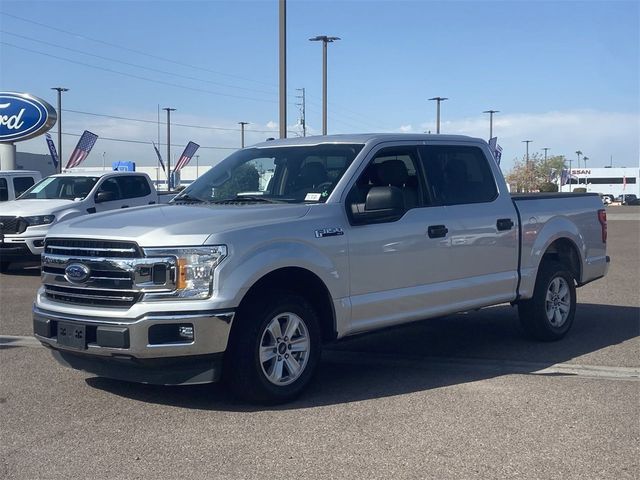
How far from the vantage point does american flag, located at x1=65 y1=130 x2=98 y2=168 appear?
3919 cm

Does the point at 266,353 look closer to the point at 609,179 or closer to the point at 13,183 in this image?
the point at 13,183

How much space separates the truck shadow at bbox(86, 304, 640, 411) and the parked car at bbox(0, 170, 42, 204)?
12.1 metres

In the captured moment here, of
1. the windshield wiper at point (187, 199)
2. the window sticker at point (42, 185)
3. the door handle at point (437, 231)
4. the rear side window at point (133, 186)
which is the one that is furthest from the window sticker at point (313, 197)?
the window sticker at point (42, 185)

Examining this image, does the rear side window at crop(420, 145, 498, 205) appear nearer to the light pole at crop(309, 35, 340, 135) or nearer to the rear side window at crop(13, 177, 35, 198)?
the rear side window at crop(13, 177, 35, 198)

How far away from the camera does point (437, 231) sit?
7113 millimetres

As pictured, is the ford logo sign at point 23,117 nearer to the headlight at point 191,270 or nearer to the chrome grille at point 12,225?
the chrome grille at point 12,225

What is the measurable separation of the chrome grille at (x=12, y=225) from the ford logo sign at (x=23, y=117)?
11172mm

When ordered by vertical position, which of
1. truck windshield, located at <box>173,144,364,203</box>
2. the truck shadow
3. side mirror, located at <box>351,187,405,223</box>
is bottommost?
the truck shadow

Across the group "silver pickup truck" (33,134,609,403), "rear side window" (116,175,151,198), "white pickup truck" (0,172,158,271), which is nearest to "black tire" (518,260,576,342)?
"silver pickup truck" (33,134,609,403)

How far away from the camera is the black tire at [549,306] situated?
27.5 ft

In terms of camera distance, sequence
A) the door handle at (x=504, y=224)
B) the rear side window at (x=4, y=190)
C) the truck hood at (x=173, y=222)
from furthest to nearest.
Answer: the rear side window at (x=4, y=190) → the door handle at (x=504, y=224) → the truck hood at (x=173, y=222)

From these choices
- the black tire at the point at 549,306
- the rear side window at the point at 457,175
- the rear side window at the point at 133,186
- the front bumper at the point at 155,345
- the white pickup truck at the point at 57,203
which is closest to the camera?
the front bumper at the point at 155,345

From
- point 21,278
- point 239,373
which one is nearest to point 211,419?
point 239,373

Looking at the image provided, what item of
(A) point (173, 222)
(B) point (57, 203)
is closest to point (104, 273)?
(A) point (173, 222)
